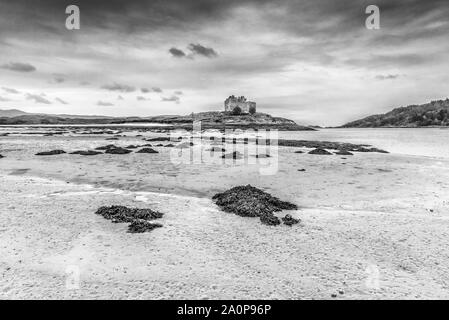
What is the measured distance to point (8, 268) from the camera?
8531 mm

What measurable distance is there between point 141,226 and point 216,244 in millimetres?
2889

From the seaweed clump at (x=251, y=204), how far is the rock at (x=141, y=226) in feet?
11.7

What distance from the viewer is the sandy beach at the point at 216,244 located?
7.81 meters

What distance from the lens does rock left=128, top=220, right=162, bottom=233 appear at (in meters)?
11.4

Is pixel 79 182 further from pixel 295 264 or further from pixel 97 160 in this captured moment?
pixel 295 264

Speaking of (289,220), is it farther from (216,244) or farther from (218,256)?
(218,256)

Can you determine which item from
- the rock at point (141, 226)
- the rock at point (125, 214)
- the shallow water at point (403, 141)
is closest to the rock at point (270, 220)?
the rock at point (141, 226)

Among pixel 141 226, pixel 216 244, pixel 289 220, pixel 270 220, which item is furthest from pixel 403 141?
pixel 141 226

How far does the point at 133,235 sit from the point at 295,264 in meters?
5.32

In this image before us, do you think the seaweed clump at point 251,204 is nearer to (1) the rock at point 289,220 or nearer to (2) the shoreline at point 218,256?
(1) the rock at point 289,220

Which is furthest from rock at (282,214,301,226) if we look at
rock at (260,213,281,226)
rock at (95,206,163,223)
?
rock at (95,206,163,223)

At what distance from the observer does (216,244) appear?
1048 centimetres
